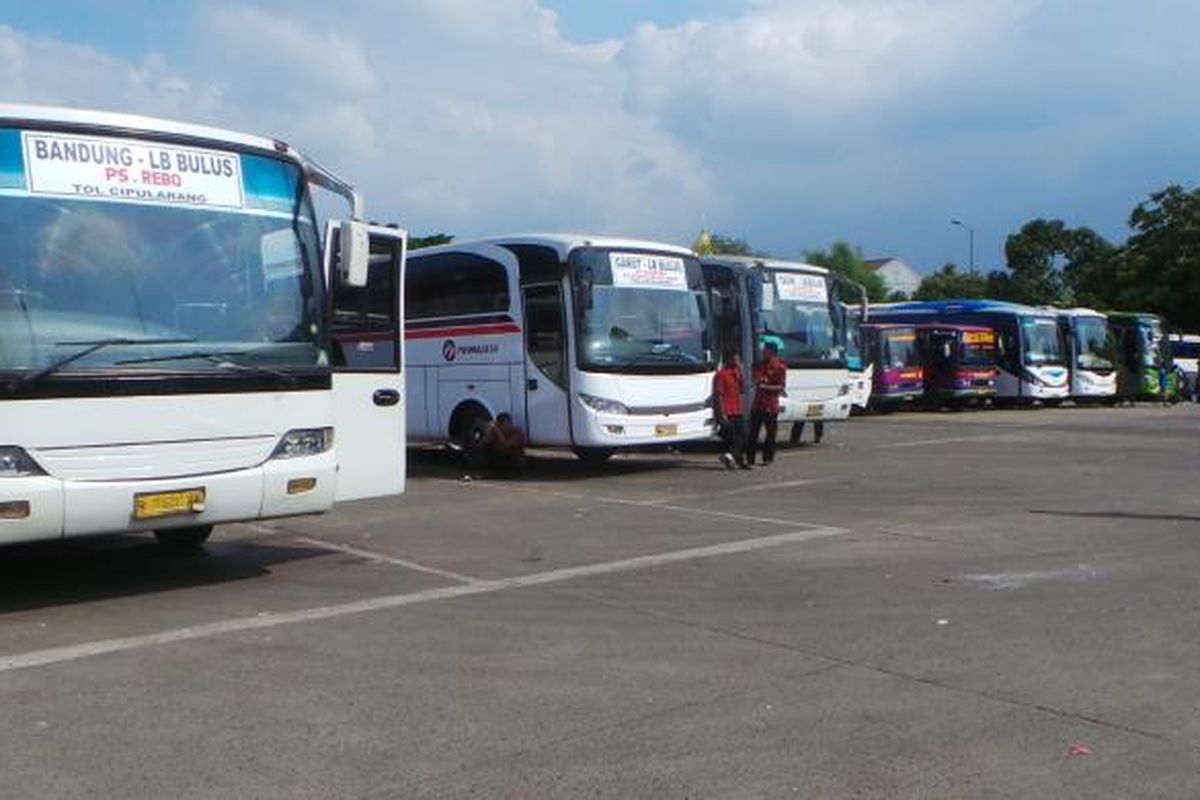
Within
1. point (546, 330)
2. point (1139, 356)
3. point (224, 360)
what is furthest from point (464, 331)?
point (1139, 356)

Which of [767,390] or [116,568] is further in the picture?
[767,390]

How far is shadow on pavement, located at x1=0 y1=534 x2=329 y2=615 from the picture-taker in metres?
8.70

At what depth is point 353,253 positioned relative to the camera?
891cm

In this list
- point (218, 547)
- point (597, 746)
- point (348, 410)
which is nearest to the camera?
point (597, 746)

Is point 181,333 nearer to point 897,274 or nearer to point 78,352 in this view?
point 78,352

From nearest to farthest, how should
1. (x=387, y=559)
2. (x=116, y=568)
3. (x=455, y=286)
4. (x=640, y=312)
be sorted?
(x=116, y=568), (x=387, y=559), (x=640, y=312), (x=455, y=286)

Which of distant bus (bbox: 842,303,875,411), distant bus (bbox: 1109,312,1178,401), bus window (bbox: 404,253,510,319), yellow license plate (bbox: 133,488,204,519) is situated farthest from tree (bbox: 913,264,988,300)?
yellow license plate (bbox: 133,488,204,519)

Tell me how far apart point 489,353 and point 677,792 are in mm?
12667

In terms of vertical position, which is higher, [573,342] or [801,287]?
[801,287]

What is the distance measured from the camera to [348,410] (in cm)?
951

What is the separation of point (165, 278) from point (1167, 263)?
62100 millimetres

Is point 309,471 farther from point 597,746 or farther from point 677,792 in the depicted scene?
point 677,792

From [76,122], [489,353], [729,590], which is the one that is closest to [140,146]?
[76,122]

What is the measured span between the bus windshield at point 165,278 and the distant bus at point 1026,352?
1172 inches
